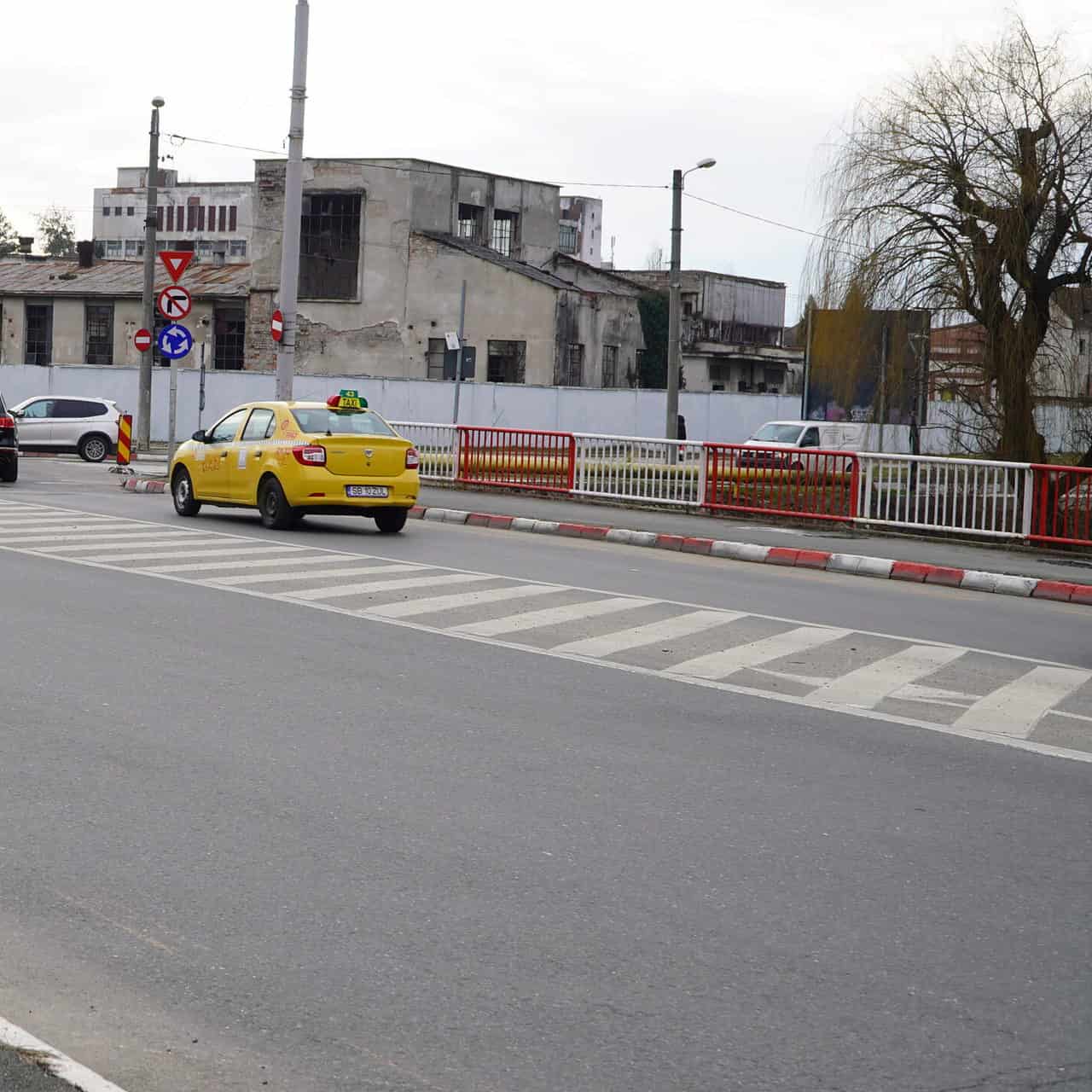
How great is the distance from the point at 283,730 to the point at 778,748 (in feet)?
7.90

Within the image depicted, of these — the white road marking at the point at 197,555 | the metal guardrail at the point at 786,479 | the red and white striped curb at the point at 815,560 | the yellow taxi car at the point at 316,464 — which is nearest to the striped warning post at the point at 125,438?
the metal guardrail at the point at 786,479

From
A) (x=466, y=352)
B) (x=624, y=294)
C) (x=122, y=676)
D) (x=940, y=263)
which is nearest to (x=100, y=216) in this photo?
(x=624, y=294)

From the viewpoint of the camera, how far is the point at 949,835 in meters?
6.44

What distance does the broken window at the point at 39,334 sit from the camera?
61.1m

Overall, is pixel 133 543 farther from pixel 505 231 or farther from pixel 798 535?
pixel 505 231

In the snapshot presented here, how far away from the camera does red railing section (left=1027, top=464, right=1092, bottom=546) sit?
19188 millimetres

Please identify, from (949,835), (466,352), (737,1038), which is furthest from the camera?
(466,352)

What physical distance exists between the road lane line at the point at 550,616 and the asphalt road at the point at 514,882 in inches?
57.2

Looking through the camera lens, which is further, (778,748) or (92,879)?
(778,748)

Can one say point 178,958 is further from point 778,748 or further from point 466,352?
point 466,352

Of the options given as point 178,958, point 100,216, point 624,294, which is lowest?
point 178,958

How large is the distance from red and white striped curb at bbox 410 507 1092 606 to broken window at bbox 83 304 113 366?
4069cm

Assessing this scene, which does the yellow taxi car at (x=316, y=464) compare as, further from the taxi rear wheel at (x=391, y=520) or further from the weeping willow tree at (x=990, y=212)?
the weeping willow tree at (x=990, y=212)

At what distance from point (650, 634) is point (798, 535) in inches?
373
